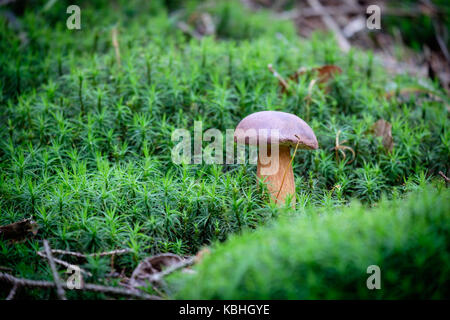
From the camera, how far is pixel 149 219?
6.91 feet

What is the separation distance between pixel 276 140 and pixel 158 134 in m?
1.04

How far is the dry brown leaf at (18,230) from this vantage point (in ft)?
6.50

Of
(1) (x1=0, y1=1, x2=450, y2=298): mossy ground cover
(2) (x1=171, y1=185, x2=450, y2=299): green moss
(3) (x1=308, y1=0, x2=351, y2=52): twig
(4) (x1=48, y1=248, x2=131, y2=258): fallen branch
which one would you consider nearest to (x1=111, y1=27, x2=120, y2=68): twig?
(1) (x1=0, y1=1, x2=450, y2=298): mossy ground cover

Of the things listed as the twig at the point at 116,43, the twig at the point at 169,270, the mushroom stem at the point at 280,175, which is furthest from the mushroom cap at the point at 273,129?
the twig at the point at 116,43

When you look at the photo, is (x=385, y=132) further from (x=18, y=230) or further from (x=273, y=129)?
(x=18, y=230)

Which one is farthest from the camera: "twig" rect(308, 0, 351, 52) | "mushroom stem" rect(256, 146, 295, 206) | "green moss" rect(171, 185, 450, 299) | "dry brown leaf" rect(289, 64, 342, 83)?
"twig" rect(308, 0, 351, 52)

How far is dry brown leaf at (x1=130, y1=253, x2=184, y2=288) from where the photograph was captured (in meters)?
1.73

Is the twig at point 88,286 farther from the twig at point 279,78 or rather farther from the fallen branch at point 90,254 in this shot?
the twig at point 279,78

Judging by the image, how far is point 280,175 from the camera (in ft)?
7.82

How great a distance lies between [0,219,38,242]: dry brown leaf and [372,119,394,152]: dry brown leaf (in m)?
2.48

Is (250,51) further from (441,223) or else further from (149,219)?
(441,223)

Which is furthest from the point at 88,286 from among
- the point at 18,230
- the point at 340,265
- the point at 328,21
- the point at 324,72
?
the point at 328,21

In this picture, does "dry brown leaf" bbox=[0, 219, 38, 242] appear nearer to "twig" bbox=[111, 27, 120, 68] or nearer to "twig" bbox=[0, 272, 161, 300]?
"twig" bbox=[0, 272, 161, 300]
